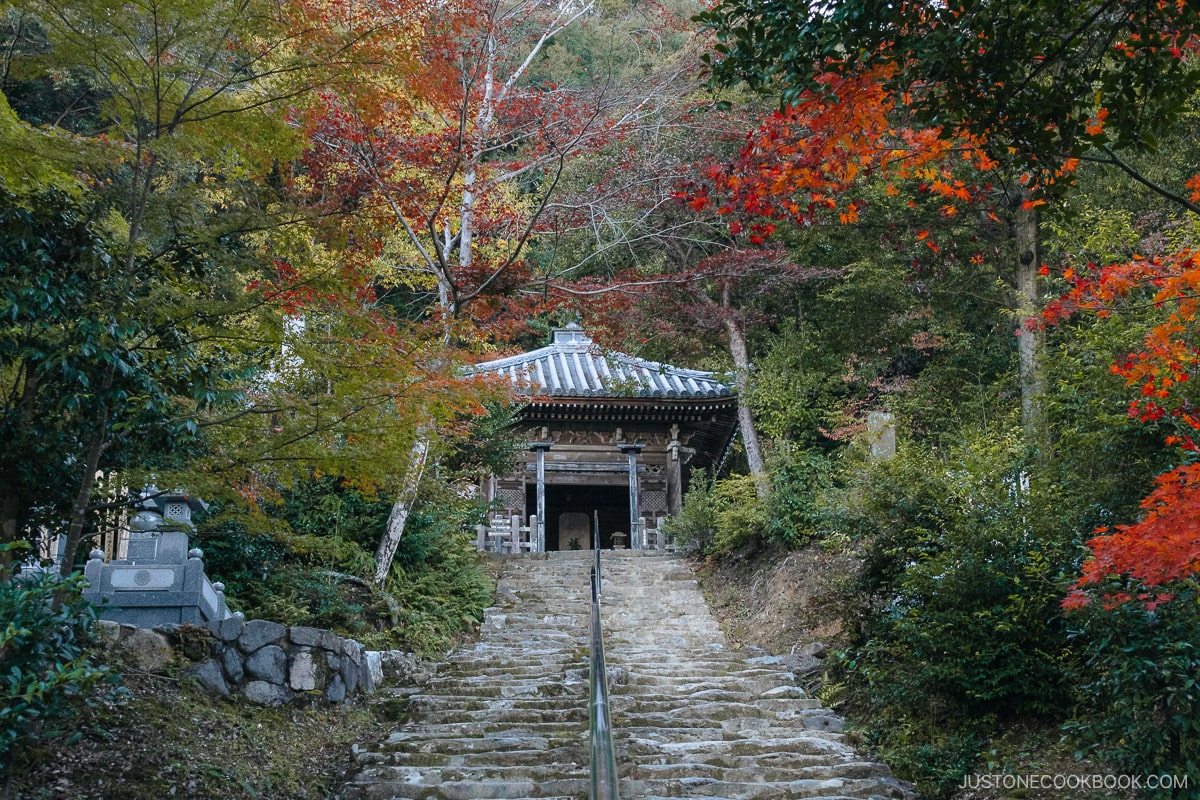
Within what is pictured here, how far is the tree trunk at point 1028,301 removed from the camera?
12.3 meters

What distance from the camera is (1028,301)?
41.3 ft

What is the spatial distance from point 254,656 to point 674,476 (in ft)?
41.9

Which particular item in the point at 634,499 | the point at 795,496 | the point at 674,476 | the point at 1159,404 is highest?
the point at 674,476

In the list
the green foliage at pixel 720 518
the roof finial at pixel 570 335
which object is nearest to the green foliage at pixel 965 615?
the green foliage at pixel 720 518

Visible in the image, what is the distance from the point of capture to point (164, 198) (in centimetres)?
558

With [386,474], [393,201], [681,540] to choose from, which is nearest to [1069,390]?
[386,474]

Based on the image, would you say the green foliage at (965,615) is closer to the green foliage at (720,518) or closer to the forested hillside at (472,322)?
the forested hillside at (472,322)

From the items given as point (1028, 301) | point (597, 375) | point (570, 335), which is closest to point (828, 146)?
point (1028, 301)

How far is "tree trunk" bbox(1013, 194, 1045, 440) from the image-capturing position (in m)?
12.3

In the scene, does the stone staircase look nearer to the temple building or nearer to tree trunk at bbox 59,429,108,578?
tree trunk at bbox 59,429,108,578

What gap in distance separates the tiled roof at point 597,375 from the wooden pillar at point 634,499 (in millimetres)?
1531

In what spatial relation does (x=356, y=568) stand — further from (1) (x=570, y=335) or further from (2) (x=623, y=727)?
(1) (x=570, y=335)

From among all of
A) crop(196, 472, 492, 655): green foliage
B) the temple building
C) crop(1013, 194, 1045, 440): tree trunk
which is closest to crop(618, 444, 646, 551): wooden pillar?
the temple building

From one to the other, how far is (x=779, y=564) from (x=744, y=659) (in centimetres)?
290
